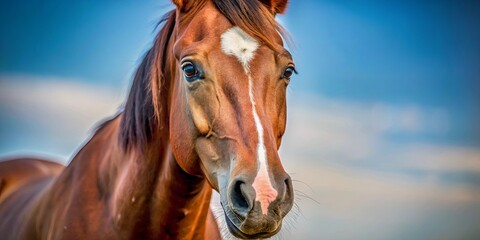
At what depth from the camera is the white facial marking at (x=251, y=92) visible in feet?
5.06

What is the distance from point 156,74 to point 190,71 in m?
0.34

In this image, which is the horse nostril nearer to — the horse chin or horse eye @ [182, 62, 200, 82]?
the horse chin

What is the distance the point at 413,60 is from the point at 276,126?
4196 millimetres

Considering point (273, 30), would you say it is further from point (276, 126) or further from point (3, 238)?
point (3, 238)

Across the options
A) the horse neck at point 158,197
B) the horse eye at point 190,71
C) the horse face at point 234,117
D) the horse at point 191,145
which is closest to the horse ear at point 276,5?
the horse at point 191,145

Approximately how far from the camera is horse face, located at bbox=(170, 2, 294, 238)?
1587 millimetres

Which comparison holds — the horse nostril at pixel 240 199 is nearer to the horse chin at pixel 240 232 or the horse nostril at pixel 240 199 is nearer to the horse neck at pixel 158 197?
the horse chin at pixel 240 232

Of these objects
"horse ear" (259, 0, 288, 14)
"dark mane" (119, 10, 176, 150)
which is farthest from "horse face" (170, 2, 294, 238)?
"horse ear" (259, 0, 288, 14)

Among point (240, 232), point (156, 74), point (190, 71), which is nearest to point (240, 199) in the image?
point (240, 232)

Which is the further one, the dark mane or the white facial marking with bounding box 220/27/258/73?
the dark mane

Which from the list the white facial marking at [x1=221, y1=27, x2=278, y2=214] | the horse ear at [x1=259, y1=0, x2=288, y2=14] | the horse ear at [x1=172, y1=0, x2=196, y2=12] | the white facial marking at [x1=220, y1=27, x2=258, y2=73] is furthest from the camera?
the horse ear at [x1=259, y1=0, x2=288, y2=14]

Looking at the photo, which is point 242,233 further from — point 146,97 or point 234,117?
point 146,97

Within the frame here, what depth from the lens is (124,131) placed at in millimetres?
2271

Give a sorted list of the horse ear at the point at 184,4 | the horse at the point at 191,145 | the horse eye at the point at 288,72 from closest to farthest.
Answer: the horse at the point at 191,145 → the horse eye at the point at 288,72 → the horse ear at the point at 184,4
